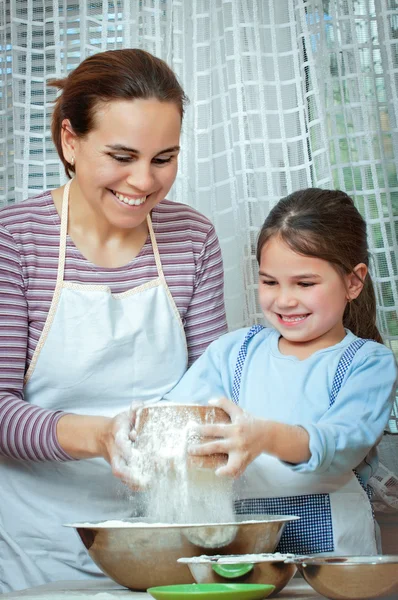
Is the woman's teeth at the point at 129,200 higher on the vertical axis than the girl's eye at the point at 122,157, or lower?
lower

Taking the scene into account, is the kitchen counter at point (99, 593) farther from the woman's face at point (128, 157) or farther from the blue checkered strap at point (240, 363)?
the woman's face at point (128, 157)

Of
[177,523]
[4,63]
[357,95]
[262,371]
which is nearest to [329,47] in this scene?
[357,95]

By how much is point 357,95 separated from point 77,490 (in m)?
Result: 1.23

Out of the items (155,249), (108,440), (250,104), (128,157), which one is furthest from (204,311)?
(250,104)

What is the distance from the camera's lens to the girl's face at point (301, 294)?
152 centimetres

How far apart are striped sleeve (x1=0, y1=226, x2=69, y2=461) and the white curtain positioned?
28.5 inches

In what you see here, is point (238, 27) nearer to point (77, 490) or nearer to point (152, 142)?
point (152, 142)

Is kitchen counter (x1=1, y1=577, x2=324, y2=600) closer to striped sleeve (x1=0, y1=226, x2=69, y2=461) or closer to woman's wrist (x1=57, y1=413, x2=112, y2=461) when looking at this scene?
woman's wrist (x1=57, y1=413, x2=112, y2=461)

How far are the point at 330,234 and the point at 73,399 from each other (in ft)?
1.84

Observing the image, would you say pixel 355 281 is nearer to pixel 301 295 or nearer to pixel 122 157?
pixel 301 295

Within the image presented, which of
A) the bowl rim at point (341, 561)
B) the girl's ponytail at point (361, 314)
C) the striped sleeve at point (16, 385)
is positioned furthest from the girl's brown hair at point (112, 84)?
the bowl rim at point (341, 561)

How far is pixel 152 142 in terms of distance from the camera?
1.52 metres

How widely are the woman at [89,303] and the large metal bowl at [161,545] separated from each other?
1.34 ft

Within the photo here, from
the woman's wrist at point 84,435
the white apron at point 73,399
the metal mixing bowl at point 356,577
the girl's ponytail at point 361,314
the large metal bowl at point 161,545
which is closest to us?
the metal mixing bowl at point 356,577
